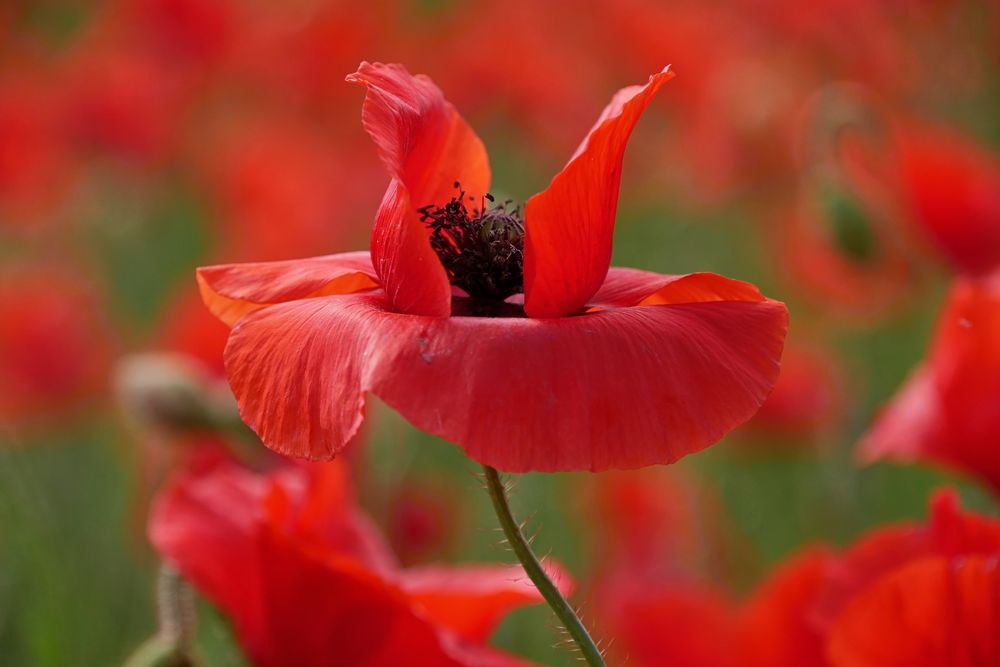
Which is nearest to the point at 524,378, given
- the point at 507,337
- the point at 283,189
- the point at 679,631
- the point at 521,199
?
the point at 507,337

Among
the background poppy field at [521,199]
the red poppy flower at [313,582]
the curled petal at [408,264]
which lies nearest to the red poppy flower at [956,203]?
the background poppy field at [521,199]

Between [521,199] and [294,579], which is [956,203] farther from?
[521,199]

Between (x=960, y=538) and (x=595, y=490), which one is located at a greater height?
(x=960, y=538)

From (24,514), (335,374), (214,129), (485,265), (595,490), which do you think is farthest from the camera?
(214,129)

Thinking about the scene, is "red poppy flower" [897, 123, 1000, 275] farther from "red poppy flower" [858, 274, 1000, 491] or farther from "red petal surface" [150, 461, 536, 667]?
"red petal surface" [150, 461, 536, 667]

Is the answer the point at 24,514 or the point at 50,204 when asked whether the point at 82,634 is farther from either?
the point at 50,204

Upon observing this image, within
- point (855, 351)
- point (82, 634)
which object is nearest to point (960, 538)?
point (82, 634)
